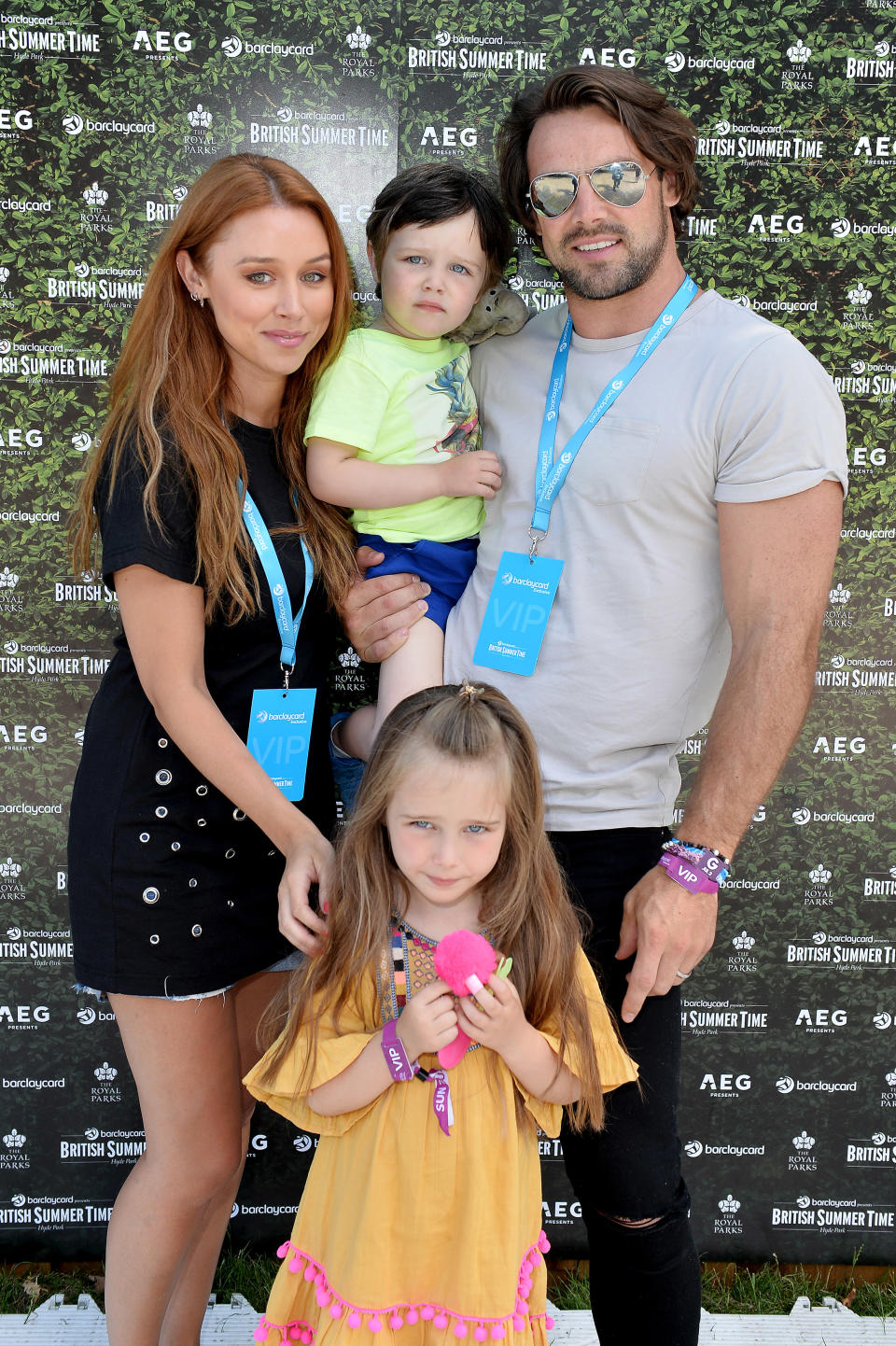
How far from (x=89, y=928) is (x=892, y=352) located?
7.71 feet

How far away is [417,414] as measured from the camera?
2258 millimetres

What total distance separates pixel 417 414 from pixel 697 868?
1082 millimetres

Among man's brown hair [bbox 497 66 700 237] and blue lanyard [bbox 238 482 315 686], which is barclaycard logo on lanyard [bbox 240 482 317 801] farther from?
man's brown hair [bbox 497 66 700 237]

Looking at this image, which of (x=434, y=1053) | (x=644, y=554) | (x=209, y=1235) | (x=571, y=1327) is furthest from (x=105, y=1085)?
(x=644, y=554)

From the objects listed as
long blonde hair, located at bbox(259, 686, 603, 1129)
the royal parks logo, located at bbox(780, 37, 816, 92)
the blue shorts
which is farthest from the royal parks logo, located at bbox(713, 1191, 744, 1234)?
the royal parks logo, located at bbox(780, 37, 816, 92)

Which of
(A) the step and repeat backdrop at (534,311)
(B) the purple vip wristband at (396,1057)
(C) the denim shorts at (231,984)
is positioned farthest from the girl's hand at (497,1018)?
(A) the step and repeat backdrop at (534,311)

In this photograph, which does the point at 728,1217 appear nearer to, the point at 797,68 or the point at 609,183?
the point at 609,183

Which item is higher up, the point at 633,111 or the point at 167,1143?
the point at 633,111

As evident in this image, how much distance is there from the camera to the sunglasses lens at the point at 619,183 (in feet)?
6.96

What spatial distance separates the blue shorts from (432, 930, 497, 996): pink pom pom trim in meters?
0.76

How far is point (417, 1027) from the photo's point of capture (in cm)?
172

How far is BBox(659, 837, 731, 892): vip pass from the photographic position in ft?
6.37

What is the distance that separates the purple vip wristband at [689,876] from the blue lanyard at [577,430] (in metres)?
0.66

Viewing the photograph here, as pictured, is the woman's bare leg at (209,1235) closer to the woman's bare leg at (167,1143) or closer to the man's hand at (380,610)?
the woman's bare leg at (167,1143)
